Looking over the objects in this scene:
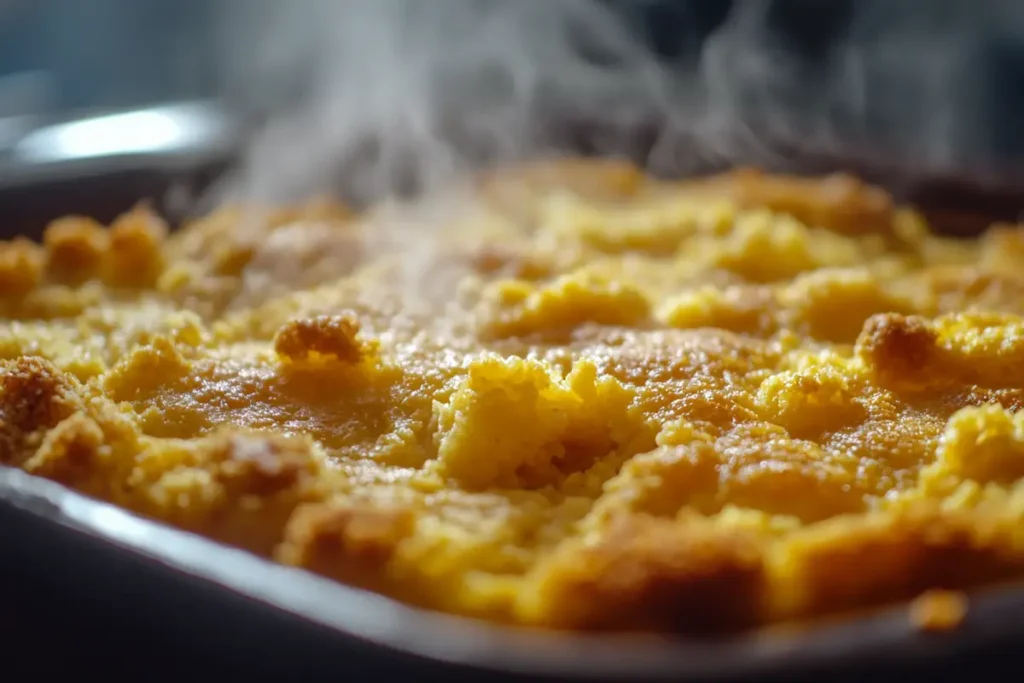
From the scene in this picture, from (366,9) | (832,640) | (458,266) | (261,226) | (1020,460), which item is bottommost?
(832,640)

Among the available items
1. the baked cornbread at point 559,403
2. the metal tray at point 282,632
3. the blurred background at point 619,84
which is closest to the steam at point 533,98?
the blurred background at point 619,84

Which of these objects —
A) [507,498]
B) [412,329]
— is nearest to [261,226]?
[412,329]

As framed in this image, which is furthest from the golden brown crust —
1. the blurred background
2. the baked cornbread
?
the blurred background

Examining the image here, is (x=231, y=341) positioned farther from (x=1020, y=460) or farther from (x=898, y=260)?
(x=898, y=260)

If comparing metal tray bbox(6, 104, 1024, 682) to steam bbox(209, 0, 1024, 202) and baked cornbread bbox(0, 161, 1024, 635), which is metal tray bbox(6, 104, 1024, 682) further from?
steam bbox(209, 0, 1024, 202)

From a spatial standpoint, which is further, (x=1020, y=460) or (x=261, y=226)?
(x=261, y=226)

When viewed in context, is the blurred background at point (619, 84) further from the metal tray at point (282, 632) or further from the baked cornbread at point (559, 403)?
the metal tray at point (282, 632)
